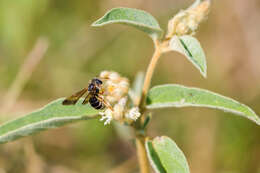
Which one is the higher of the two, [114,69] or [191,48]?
[114,69]

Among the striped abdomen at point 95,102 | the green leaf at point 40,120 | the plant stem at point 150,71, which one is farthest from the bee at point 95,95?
the plant stem at point 150,71

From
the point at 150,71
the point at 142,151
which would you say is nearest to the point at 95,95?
the point at 150,71

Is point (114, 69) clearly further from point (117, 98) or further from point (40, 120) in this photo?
point (40, 120)

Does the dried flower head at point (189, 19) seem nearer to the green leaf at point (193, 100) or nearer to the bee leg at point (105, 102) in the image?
the green leaf at point (193, 100)

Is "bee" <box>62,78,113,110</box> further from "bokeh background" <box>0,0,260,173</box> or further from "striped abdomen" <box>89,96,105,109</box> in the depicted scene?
"bokeh background" <box>0,0,260,173</box>

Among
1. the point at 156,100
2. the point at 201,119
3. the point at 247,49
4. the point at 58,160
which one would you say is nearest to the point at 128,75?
the point at 201,119

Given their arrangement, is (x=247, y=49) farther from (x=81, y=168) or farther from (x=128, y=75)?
(x=81, y=168)

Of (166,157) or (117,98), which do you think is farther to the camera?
(117,98)
